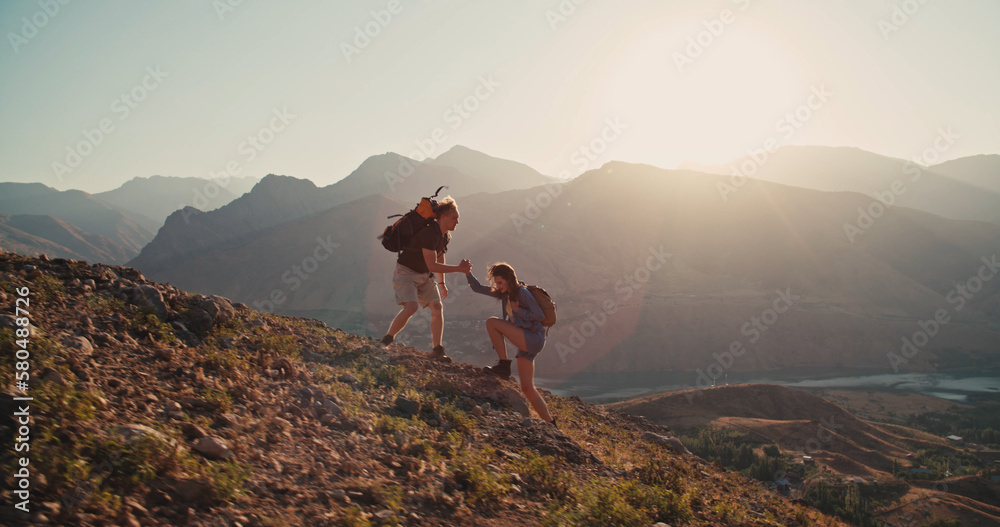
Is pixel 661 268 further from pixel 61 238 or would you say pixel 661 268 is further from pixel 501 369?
pixel 61 238

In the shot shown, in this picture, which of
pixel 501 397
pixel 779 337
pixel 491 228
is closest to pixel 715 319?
pixel 779 337

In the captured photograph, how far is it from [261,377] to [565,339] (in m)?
70.3

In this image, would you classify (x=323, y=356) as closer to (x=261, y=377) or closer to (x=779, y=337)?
(x=261, y=377)

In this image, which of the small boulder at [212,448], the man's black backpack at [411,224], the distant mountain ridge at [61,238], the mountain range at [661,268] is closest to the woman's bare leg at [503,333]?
the man's black backpack at [411,224]

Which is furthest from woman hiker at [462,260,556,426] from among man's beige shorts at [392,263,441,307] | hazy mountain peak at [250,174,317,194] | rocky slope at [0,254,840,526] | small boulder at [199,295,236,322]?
hazy mountain peak at [250,174,317,194]

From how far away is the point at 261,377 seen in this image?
4.20 m

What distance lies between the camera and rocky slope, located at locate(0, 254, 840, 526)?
2.32 meters

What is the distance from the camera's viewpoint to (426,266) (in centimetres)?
635

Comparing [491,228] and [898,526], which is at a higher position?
[491,228]

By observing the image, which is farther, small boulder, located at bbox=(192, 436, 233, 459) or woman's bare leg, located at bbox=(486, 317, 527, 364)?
woman's bare leg, located at bbox=(486, 317, 527, 364)
